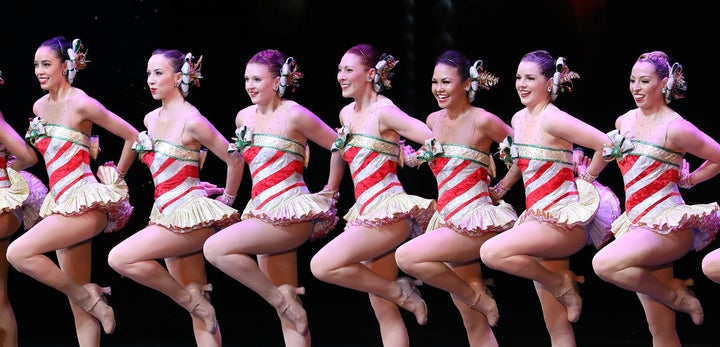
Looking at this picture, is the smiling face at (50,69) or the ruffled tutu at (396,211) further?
the smiling face at (50,69)

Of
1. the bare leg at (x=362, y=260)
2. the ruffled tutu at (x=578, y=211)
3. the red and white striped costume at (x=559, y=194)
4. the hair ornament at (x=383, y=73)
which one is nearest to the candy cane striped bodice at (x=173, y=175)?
the bare leg at (x=362, y=260)

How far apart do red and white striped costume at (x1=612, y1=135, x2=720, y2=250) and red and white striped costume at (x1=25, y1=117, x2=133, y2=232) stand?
2.78 metres

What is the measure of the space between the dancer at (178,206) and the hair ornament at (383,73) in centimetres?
87

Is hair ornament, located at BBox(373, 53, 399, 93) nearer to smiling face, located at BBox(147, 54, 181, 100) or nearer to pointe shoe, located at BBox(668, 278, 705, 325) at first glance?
smiling face, located at BBox(147, 54, 181, 100)

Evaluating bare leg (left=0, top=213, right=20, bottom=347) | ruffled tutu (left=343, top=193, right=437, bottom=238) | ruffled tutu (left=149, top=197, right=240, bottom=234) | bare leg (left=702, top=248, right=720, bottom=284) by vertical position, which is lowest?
bare leg (left=0, top=213, right=20, bottom=347)

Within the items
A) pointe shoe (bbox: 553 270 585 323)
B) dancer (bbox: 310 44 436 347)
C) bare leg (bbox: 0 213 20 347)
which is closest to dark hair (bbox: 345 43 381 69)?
dancer (bbox: 310 44 436 347)

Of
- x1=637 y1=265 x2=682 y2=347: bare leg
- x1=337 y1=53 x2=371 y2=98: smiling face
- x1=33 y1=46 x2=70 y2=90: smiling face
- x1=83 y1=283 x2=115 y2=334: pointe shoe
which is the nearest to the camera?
x1=637 y1=265 x2=682 y2=347: bare leg

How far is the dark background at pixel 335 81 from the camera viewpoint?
7531mm

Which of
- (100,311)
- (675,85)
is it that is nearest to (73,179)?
(100,311)

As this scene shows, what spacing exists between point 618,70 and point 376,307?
2030 millimetres

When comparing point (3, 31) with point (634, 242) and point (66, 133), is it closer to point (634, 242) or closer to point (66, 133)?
point (66, 133)

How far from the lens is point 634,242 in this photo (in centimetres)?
600

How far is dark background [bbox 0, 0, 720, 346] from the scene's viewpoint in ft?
24.7

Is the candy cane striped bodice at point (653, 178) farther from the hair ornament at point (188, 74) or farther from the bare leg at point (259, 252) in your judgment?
the hair ornament at point (188, 74)
